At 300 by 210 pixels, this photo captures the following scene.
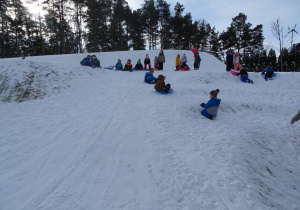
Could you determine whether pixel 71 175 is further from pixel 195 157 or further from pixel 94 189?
pixel 195 157

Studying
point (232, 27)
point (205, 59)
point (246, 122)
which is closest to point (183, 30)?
point (232, 27)

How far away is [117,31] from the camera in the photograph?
113ft

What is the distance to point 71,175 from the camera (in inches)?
117

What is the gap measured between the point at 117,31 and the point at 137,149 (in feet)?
116

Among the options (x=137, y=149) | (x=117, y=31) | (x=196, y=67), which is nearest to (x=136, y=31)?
(x=117, y=31)

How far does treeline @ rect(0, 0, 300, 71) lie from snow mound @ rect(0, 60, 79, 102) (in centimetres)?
2322

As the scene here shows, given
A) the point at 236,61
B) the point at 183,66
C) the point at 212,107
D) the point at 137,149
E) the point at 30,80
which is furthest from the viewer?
the point at 183,66

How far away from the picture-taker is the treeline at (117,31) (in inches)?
1152

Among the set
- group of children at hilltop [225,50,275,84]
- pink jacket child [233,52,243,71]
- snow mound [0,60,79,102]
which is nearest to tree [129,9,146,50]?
group of children at hilltop [225,50,275,84]

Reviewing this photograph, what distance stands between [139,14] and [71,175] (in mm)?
37931

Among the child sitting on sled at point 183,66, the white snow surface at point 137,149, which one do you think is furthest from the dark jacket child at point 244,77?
the child sitting on sled at point 183,66

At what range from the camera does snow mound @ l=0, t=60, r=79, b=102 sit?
6695 millimetres

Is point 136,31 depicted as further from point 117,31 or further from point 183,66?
point 183,66

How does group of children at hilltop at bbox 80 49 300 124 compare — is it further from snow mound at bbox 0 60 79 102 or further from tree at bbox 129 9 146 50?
tree at bbox 129 9 146 50
